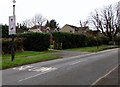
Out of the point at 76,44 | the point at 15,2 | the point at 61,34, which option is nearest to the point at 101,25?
the point at 76,44

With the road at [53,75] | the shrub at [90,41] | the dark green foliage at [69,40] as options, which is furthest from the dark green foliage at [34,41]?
the shrub at [90,41]

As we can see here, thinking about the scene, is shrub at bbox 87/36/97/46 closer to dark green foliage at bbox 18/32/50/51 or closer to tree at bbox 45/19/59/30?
dark green foliage at bbox 18/32/50/51

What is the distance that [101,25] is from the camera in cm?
6538

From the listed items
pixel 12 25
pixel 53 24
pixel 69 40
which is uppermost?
pixel 53 24

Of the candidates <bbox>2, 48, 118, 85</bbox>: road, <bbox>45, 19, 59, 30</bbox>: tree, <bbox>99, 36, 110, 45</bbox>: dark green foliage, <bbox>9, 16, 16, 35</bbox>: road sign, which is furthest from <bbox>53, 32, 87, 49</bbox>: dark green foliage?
<bbox>45, 19, 59, 30</bbox>: tree

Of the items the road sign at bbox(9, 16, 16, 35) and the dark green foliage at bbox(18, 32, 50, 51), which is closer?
the road sign at bbox(9, 16, 16, 35)

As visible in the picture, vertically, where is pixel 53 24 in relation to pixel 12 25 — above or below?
above

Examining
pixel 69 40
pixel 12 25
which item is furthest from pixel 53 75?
pixel 69 40

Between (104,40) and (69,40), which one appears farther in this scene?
(104,40)

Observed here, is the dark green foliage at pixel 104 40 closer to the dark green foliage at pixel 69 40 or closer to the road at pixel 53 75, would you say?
the dark green foliage at pixel 69 40

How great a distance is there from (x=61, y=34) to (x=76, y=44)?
7804 millimetres

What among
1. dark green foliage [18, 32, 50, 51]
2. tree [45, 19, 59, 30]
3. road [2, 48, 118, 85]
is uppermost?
tree [45, 19, 59, 30]

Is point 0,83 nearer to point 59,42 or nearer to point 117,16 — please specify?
point 59,42

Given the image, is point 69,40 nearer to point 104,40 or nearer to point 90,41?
point 90,41
